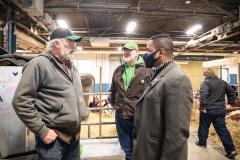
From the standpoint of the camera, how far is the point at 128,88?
2514 millimetres

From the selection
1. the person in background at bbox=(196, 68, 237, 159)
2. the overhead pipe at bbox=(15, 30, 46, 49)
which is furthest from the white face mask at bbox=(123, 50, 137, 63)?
the overhead pipe at bbox=(15, 30, 46, 49)

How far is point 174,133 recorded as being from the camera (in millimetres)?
1257

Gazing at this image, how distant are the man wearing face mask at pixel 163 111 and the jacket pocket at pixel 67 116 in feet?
1.77

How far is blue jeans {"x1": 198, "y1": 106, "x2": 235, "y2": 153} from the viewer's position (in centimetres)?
367

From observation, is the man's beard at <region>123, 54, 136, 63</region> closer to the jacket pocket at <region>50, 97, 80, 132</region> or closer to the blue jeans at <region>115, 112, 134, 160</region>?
the blue jeans at <region>115, 112, 134, 160</region>

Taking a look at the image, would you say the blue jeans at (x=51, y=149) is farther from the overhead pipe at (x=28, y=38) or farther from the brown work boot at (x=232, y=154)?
the overhead pipe at (x=28, y=38)

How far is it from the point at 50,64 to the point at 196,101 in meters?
8.18

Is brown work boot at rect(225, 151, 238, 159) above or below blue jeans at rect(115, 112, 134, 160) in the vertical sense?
below

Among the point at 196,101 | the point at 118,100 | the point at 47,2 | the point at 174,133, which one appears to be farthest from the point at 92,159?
the point at 196,101

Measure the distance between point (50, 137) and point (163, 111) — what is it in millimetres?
917

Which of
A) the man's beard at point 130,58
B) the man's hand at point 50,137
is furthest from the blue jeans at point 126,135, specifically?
the man's hand at point 50,137

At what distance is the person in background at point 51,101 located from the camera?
1.46 m

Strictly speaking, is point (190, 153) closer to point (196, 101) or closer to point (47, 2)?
point (47, 2)

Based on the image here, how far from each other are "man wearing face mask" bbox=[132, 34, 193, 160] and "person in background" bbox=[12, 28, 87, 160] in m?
0.60
